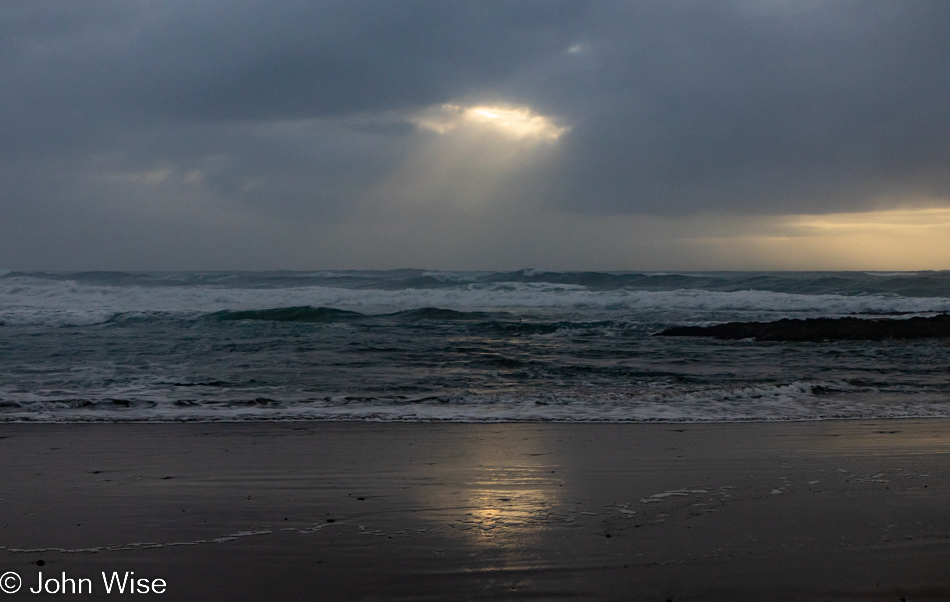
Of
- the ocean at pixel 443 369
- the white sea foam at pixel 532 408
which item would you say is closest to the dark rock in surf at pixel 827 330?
the ocean at pixel 443 369

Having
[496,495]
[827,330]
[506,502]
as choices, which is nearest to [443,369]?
[496,495]

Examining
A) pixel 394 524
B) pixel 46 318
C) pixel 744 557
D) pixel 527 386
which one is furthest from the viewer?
pixel 46 318

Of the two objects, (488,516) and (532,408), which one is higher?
(488,516)

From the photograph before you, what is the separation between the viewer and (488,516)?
3088 millimetres

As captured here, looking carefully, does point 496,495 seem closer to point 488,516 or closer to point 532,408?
point 488,516

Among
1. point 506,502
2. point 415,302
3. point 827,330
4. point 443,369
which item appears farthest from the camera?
point 415,302

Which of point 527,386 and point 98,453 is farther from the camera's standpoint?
point 527,386

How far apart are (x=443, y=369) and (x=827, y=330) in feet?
Result: 28.0

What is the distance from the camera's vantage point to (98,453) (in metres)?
4.54

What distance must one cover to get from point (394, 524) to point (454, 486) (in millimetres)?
684

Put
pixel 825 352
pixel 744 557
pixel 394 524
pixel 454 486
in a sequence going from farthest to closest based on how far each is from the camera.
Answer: pixel 825 352, pixel 454 486, pixel 394 524, pixel 744 557

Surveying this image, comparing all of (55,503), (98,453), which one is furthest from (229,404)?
(55,503)

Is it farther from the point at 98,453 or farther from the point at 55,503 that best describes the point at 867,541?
the point at 98,453

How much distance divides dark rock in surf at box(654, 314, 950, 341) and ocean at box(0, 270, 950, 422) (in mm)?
633
